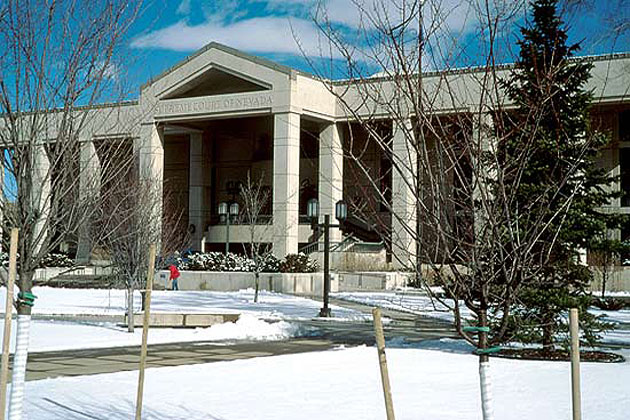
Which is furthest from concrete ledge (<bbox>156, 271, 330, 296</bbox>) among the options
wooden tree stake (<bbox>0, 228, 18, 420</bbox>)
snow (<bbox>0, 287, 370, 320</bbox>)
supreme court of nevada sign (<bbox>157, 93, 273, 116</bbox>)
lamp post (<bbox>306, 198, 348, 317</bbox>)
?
wooden tree stake (<bbox>0, 228, 18, 420</bbox>)

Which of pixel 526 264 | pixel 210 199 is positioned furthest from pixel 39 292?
pixel 526 264

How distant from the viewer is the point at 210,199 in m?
56.9

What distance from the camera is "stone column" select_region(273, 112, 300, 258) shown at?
144ft

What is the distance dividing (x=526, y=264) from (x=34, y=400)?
6.86 metres

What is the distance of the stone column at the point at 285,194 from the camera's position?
144 feet

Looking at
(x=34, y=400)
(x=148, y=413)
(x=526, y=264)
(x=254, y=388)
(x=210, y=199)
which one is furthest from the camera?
(x=210, y=199)

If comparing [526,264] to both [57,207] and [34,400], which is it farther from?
[34,400]

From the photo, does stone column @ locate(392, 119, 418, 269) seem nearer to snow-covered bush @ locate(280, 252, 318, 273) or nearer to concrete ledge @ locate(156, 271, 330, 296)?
concrete ledge @ locate(156, 271, 330, 296)

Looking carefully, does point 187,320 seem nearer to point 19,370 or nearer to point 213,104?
point 19,370

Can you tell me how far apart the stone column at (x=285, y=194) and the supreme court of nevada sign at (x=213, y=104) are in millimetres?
1560

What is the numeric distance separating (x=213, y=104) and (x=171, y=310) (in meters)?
21.7

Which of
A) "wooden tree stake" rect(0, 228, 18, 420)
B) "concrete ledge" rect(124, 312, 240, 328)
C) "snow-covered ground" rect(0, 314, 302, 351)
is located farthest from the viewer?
"concrete ledge" rect(124, 312, 240, 328)

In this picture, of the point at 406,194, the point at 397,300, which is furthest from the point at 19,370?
the point at 397,300

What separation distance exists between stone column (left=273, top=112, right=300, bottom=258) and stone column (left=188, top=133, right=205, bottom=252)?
11.9 meters
